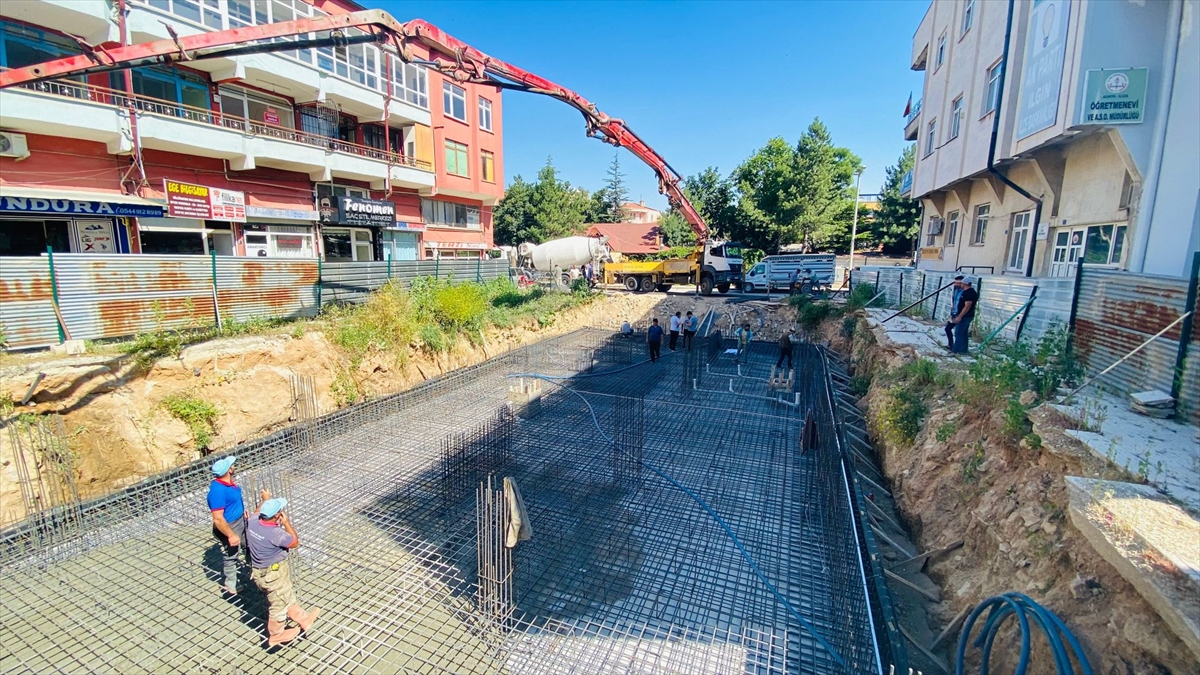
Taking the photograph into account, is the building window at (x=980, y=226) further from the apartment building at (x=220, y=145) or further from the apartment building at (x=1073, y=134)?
the apartment building at (x=220, y=145)

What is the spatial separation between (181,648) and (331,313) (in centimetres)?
775

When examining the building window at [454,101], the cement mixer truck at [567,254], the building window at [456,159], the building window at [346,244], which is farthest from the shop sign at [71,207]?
the cement mixer truck at [567,254]

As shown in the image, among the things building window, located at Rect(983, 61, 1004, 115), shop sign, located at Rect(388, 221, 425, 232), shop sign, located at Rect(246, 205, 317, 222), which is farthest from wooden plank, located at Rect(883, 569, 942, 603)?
shop sign, located at Rect(388, 221, 425, 232)

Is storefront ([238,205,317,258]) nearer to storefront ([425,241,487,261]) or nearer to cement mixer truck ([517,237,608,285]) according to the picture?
storefront ([425,241,487,261])

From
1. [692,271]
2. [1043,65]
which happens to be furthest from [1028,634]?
[692,271]

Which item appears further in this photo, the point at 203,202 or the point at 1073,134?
the point at 203,202

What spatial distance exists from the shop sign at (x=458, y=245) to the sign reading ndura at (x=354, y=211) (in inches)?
126

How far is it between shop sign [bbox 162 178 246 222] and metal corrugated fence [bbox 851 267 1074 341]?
56.8ft

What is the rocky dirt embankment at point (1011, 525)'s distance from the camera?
2.63m

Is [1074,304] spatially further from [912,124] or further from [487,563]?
[912,124]

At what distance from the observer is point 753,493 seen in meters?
6.43

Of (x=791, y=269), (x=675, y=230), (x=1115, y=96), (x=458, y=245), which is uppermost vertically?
(x=675, y=230)

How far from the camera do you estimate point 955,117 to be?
13906 millimetres

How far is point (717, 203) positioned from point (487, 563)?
35.8 m
